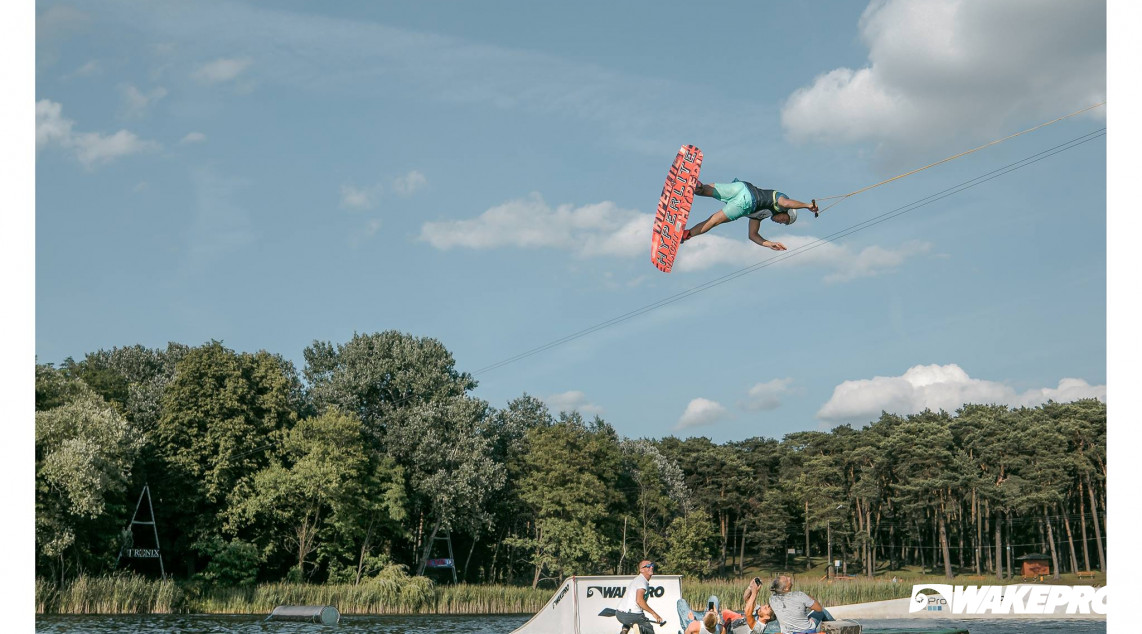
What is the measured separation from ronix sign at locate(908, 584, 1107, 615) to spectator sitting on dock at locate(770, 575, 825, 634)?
31069 millimetres

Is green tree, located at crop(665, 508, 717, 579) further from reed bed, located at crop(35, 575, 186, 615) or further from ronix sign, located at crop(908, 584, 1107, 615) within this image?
reed bed, located at crop(35, 575, 186, 615)

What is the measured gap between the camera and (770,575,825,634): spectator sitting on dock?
1648cm

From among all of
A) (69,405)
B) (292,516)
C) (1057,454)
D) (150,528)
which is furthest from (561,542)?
(1057,454)

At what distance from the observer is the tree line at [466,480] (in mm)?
56844

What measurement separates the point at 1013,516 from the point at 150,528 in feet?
233

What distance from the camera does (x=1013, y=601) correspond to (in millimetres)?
46281

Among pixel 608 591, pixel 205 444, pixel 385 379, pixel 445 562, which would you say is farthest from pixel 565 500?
pixel 608 591

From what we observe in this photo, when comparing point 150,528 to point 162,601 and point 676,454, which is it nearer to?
point 162,601

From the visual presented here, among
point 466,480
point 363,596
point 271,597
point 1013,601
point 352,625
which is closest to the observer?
point 352,625

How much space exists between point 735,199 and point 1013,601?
38266 millimetres

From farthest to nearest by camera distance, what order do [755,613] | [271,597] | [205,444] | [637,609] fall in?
[205,444] < [271,597] < [755,613] < [637,609]

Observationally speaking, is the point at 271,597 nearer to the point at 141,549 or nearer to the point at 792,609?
Answer: the point at 141,549

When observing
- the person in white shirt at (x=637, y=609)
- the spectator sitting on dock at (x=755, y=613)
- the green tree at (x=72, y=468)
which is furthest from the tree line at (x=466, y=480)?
the spectator sitting on dock at (x=755, y=613)

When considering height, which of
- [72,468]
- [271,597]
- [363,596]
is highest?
[72,468]
